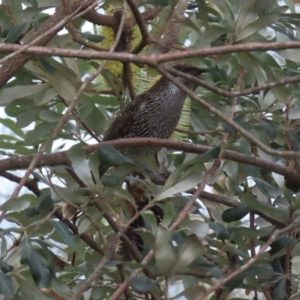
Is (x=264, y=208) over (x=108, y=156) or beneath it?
beneath

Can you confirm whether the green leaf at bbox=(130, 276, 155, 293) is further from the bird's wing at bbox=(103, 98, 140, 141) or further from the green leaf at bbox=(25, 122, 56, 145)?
the bird's wing at bbox=(103, 98, 140, 141)

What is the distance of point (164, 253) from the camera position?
4.13ft

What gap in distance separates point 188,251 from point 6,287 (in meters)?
0.35

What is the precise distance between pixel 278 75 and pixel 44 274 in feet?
3.04

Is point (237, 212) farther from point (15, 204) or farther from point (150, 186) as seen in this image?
point (15, 204)

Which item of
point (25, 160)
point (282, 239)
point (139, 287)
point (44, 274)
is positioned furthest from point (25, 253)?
point (282, 239)

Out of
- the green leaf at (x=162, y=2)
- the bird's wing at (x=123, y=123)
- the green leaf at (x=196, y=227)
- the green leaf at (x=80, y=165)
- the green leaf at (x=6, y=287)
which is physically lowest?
the green leaf at (x=196, y=227)

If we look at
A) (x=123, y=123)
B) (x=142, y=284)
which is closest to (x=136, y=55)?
(x=142, y=284)

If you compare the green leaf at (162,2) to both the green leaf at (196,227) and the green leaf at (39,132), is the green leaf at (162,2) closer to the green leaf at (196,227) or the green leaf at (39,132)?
the green leaf at (39,132)

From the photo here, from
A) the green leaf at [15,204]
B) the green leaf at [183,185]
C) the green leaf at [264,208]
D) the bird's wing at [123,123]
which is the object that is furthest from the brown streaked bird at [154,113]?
the green leaf at [15,204]

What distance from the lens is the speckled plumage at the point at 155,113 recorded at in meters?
2.71

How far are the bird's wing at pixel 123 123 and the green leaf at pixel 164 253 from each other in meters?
1.12

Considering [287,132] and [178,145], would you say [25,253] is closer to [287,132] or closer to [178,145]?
[178,145]

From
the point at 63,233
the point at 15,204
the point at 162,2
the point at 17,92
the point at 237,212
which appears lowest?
the point at 237,212
